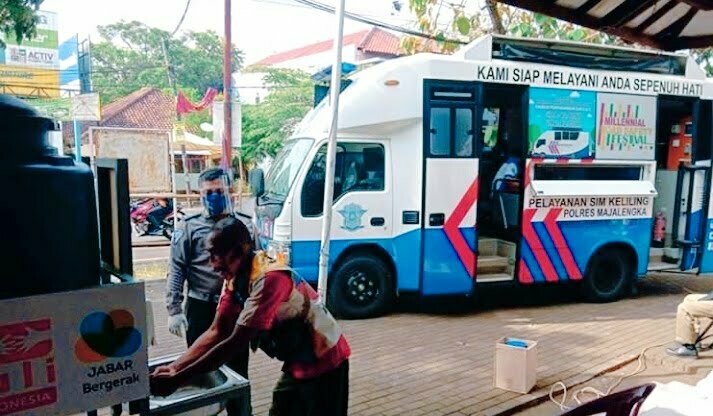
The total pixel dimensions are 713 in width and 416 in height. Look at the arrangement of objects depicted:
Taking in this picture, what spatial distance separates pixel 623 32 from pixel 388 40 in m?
29.2

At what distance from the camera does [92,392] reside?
4.56ft

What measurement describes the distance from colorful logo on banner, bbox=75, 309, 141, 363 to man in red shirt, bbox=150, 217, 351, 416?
530 mm

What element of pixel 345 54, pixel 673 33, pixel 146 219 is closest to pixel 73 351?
pixel 673 33

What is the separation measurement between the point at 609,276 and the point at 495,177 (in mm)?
1958

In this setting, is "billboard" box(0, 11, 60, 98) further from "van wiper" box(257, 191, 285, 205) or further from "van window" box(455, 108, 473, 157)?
"van window" box(455, 108, 473, 157)

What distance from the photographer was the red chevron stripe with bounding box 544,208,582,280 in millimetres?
6730

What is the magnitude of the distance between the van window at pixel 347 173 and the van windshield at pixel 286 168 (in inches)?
7.3

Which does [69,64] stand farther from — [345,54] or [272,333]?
[272,333]

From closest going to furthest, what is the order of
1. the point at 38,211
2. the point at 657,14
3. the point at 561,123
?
the point at 38,211 < the point at 657,14 < the point at 561,123

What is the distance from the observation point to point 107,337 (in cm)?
138

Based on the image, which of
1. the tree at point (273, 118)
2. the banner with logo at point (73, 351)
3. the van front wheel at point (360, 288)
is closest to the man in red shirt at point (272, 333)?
the banner with logo at point (73, 351)

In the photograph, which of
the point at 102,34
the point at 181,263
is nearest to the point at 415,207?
the point at 181,263

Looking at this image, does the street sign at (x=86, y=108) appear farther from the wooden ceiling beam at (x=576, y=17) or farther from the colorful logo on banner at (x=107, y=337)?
the colorful logo on banner at (x=107, y=337)

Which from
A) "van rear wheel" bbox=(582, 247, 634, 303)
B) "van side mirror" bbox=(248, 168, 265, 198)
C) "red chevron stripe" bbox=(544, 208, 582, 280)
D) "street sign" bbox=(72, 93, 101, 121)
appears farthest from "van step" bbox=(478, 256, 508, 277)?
"street sign" bbox=(72, 93, 101, 121)
